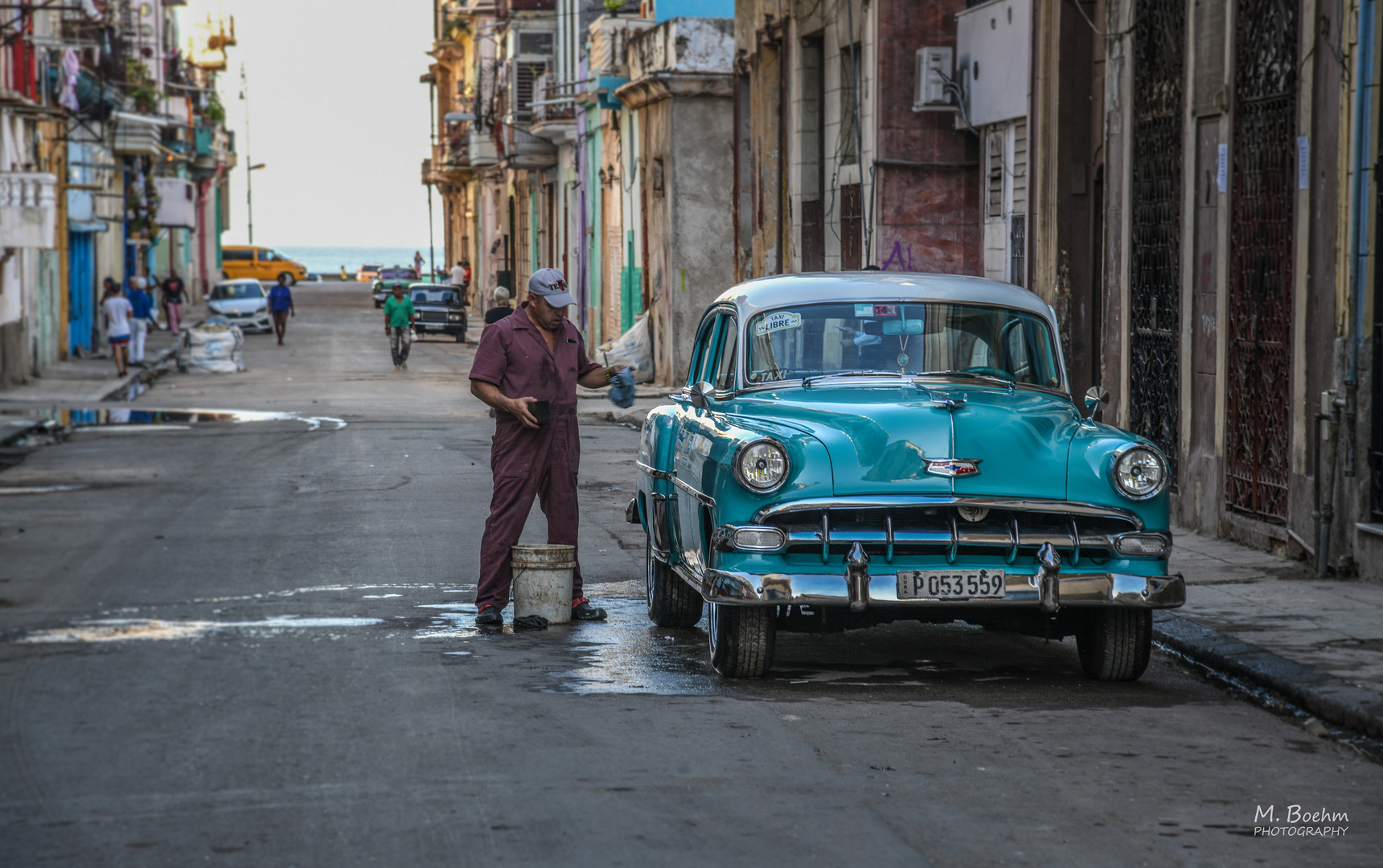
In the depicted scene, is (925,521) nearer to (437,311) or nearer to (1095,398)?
(1095,398)

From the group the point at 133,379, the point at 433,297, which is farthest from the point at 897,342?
the point at 433,297

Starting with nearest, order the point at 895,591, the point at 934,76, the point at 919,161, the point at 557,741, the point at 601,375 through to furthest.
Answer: the point at 557,741 → the point at 895,591 → the point at 601,375 → the point at 934,76 → the point at 919,161

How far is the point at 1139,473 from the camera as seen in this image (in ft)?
24.5

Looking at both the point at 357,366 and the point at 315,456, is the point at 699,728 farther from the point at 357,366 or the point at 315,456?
the point at 357,366

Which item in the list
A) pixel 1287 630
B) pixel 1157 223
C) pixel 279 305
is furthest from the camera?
pixel 279 305

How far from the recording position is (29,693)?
732 cm

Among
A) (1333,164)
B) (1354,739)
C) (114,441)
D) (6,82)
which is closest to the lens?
(1354,739)

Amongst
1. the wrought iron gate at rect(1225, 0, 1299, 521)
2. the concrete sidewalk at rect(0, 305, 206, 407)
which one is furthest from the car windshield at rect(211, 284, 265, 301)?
the wrought iron gate at rect(1225, 0, 1299, 521)

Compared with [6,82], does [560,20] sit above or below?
above

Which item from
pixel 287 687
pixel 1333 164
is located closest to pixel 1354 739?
pixel 287 687

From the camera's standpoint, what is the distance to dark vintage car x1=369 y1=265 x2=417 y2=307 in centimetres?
6925

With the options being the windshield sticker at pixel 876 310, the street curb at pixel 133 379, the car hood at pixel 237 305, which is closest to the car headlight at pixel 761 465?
the windshield sticker at pixel 876 310

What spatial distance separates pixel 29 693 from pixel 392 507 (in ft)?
22.9

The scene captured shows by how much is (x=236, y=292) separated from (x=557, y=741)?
49.9 meters
